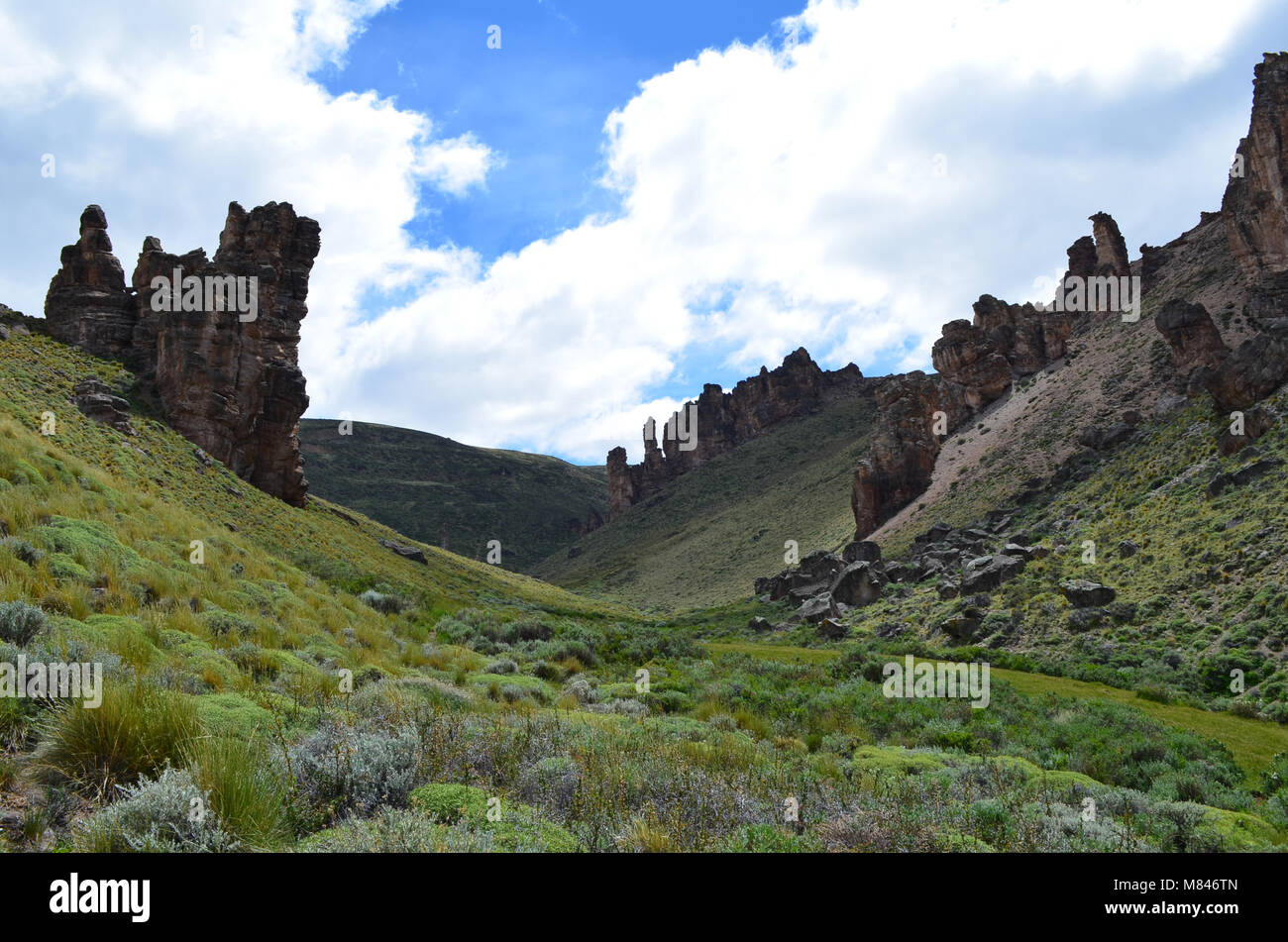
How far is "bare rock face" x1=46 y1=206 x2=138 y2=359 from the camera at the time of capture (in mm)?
38594

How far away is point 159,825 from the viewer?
3557mm

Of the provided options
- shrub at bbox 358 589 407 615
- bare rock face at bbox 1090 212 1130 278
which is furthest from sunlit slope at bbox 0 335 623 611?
bare rock face at bbox 1090 212 1130 278

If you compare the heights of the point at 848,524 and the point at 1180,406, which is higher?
the point at 1180,406

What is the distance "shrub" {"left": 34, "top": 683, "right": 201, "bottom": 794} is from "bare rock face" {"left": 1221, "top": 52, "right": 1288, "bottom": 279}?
56.4m

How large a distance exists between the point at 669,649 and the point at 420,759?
59.0ft

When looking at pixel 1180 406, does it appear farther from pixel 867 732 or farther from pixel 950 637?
pixel 867 732

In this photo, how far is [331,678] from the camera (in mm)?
8656

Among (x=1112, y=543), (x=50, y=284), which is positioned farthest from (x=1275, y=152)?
(x=50, y=284)

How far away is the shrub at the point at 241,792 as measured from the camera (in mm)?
3895

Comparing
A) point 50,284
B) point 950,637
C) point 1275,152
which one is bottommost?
point 950,637

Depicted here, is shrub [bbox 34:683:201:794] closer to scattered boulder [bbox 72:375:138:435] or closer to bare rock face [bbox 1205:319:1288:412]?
scattered boulder [bbox 72:375:138:435]

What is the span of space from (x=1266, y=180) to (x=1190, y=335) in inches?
452

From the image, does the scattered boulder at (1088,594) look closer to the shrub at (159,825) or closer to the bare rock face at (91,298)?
the shrub at (159,825)
